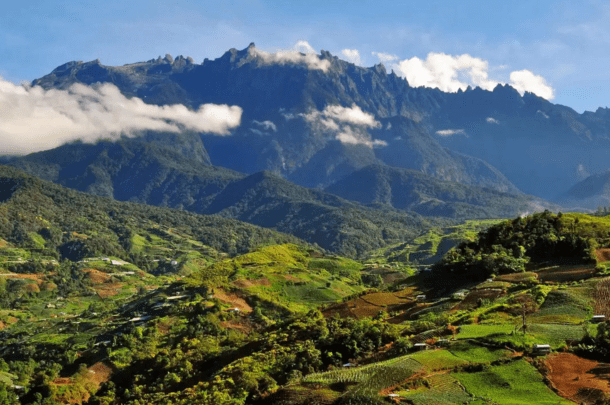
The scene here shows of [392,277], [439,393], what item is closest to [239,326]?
[439,393]

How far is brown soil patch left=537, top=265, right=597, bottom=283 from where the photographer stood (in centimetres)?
7731

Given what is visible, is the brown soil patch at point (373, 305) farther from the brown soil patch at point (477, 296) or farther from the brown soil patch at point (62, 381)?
the brown soil patch at point (62, 381)

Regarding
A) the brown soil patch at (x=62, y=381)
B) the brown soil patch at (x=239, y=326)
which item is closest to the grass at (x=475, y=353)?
the brown soil patch at (x=239, y=326)

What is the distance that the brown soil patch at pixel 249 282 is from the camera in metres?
130

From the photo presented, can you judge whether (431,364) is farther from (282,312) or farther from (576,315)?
(282,312)

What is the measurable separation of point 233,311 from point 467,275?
4557 centimetres

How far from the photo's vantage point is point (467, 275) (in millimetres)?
95062

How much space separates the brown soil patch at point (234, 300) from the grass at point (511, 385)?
7666 centimetres

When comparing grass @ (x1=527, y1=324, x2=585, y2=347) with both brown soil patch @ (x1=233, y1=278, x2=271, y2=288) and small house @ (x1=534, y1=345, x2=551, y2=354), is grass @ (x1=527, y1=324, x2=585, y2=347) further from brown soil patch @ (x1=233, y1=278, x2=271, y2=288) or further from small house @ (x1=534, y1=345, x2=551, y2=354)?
brown soil patch @ (x1=233, y1=278, x2=271, y2=288)

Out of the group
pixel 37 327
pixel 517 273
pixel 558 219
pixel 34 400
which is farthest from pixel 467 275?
pixel 37 327

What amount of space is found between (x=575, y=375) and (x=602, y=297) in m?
22.6

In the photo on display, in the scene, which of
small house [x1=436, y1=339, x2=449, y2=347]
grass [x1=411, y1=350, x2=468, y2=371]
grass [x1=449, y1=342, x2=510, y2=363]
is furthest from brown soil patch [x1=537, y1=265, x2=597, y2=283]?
grass [x1=411, y1=350, x2=468, y2=371]

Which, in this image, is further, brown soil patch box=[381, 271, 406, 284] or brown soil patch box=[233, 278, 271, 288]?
brown soil patch box=[381, 271, 406, 284]

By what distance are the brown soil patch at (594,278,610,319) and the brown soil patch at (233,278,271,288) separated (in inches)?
3102
